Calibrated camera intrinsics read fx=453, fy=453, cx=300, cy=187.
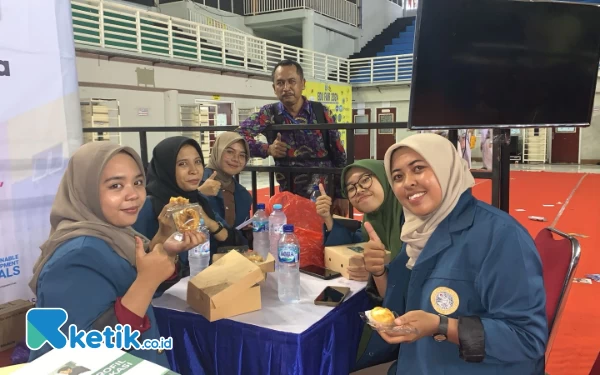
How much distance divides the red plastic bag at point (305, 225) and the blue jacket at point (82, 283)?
97 cm

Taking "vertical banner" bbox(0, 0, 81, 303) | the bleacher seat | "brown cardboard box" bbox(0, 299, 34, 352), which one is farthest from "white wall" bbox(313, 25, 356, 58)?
"brown cardboard box" bbox(0, 299, 34, 352)

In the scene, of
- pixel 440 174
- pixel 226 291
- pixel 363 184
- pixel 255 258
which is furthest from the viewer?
pixel 363 184

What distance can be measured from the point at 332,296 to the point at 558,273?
0.77 m

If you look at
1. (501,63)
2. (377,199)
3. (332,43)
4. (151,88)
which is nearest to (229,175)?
(377,199)

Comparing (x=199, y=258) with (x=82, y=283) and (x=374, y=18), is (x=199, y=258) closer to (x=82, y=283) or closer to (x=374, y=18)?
(x=82, y=283)

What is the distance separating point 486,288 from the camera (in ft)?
4.27

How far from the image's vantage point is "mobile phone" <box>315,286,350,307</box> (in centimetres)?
164

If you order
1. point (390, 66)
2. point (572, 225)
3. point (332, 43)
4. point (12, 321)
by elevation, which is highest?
point (332, 43)

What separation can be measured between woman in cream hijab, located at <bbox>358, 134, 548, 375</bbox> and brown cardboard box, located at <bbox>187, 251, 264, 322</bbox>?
53 centimetres

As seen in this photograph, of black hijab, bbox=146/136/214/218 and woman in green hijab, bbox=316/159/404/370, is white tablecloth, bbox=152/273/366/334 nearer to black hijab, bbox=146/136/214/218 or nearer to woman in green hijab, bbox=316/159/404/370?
woman in green hijab, bbox=316/159/404/370

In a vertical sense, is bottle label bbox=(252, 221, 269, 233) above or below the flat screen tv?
below

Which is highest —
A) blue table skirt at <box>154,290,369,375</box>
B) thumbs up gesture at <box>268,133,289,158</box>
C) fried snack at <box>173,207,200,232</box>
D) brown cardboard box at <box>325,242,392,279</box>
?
thumbs up gesture at <box>268,133,289,158</box>

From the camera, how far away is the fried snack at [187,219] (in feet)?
5.36

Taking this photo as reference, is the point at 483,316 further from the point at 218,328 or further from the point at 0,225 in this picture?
the point at 0,225
